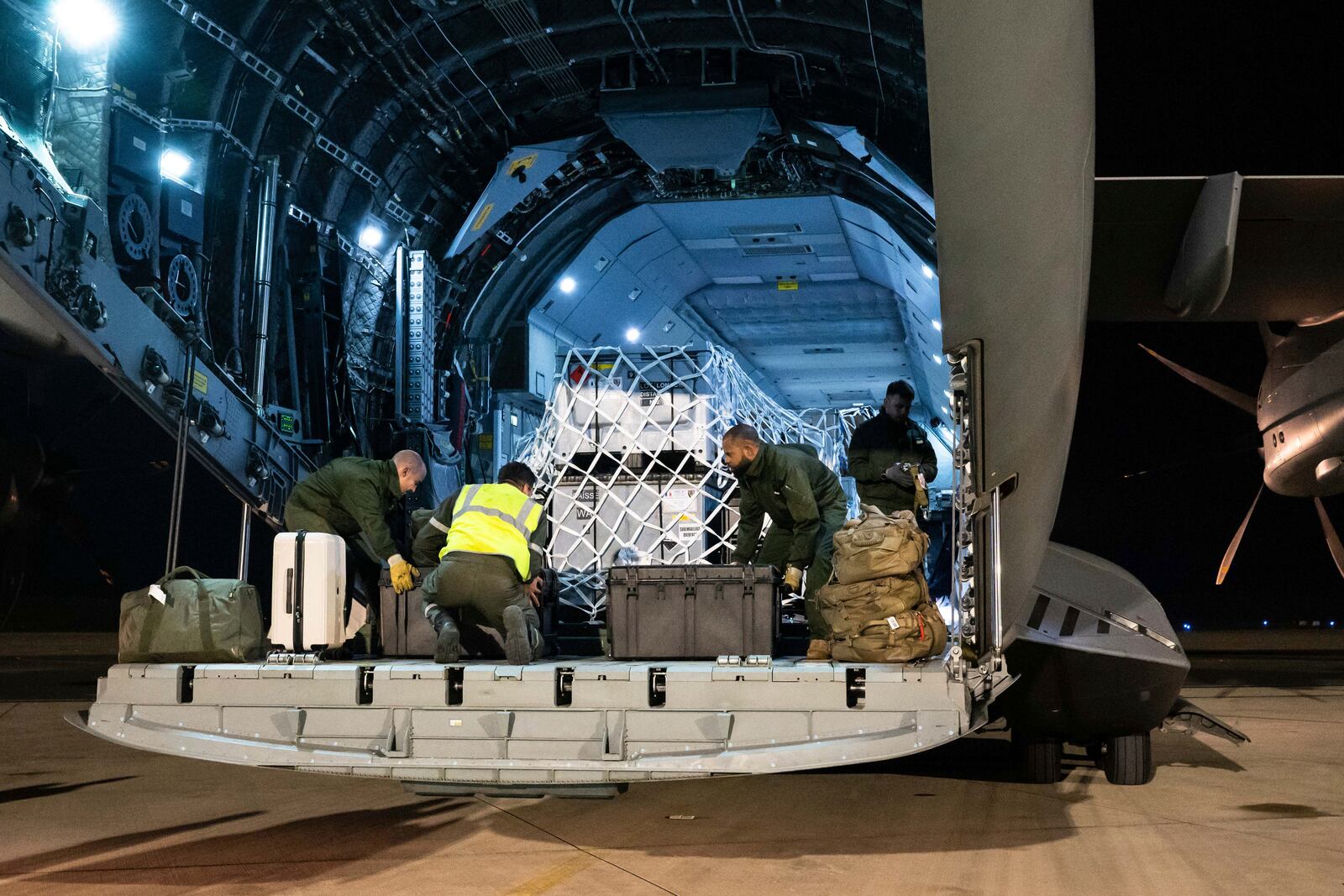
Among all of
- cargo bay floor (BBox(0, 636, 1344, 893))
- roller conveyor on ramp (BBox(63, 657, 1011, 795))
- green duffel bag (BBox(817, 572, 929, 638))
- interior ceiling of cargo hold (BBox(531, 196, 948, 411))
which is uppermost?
interior ceiling of cargo hold (BBox(531, 196, 948, 411))

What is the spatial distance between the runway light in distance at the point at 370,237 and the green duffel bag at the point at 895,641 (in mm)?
7323

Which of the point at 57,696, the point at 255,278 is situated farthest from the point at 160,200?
the point at 57,696

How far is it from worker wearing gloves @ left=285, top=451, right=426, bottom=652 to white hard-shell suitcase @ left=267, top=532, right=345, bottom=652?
56cm

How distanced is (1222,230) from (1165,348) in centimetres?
1300

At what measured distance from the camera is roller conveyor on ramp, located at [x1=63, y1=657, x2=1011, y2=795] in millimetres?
4312

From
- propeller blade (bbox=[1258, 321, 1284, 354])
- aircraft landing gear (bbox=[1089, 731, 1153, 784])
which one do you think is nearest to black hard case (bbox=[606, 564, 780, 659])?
aircraft landing gear (bbox=[1089, 731, 1153, 784])

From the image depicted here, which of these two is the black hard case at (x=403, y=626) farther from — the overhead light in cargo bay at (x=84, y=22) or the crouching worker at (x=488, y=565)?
the overhead light in cargo bay at (x=84, y=22)

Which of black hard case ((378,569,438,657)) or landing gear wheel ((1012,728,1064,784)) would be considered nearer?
black hard case ((378,569,438,657))

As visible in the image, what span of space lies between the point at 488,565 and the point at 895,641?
6.19 ft

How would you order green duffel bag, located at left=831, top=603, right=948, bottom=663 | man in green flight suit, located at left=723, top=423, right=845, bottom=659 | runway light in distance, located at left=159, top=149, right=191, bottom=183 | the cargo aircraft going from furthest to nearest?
runway light in distance, located at left=159, top=149, right=191, bottom=183 → man in green flight suit, located at left=723, top=423, right=845, bottom=659 → green duffel bag, located at left=831, top=603, right=948, bottom=663 → the cargo aircraft

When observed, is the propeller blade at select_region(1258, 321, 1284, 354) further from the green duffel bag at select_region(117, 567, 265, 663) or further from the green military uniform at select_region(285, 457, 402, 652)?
the green duffel bag at select_region(117, 567, 265, 663)

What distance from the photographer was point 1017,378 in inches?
170

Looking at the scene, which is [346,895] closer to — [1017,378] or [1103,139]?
[1017,378]

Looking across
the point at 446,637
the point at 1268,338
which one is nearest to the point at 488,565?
the point at 446,637
